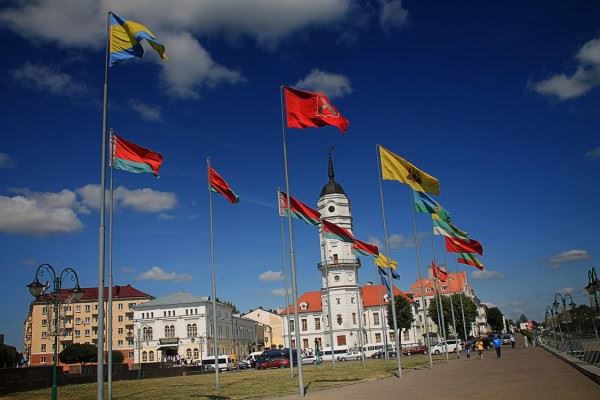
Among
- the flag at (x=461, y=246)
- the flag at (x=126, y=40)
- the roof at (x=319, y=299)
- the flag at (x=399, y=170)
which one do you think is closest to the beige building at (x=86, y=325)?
the roof at (x=319, y=299)

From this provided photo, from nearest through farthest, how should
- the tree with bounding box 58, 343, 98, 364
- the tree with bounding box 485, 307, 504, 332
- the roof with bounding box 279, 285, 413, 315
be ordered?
the tree with bounding box 58, 343, 98, 364
the roof with bounding box 279, 285, 413, 315
the tree with bounding box 485, 307, 504, 332

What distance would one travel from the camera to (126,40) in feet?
55.7

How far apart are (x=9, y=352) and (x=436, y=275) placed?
63.0m

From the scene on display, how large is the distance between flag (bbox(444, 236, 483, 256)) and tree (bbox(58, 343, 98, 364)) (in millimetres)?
63599

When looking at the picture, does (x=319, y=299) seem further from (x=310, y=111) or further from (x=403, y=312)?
(x=310, y=111)

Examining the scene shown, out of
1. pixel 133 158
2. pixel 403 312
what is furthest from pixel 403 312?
pixel 133 158

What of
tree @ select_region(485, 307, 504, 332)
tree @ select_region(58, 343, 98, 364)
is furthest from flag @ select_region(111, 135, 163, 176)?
tree @ select_region(485, 307, 504, 332)

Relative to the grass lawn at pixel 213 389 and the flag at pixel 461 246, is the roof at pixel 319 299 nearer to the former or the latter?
the flag at pixel 461 246

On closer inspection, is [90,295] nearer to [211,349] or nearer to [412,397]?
[211,349]

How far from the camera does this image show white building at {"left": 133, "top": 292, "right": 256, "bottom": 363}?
332ft

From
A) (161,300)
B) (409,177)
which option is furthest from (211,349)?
(409,177)

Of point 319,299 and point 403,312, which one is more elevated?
point 319,299

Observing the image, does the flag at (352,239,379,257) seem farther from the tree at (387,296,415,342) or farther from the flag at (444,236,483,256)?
the tree at (387,296,415,342)

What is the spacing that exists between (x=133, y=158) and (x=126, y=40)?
4723 mm
